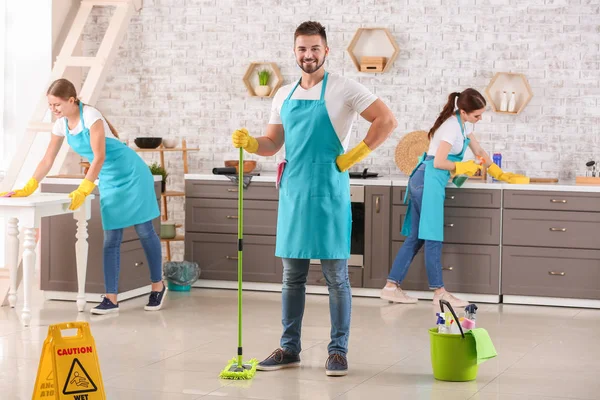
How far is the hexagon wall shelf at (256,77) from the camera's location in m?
7.61

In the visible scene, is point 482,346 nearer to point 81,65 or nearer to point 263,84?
point 263,84

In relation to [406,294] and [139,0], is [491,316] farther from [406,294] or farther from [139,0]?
[139,0]

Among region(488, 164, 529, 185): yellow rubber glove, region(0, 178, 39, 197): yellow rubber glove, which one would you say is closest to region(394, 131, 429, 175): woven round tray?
region(488, 164, 529, 185): yellow rubber glove

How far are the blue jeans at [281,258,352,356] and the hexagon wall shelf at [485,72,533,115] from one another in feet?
10.2

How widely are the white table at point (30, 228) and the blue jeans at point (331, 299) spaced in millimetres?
1744

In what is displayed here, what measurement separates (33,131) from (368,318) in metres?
2.69

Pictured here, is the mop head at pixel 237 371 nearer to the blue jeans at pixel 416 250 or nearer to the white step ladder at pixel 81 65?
the blue jeans at pixel 416 250

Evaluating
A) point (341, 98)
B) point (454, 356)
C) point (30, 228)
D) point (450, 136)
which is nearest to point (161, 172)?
point (30, 228)


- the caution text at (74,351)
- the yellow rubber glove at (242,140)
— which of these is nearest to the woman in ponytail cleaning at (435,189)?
the yellow rubber glove at (242,140)

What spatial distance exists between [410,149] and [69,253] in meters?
2.62

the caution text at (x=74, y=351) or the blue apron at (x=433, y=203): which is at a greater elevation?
the blue apron at (x=433, y=203)

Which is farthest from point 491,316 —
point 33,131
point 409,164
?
point 33,131

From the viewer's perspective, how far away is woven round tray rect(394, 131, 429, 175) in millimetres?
7270

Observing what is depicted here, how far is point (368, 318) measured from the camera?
6.04 m
